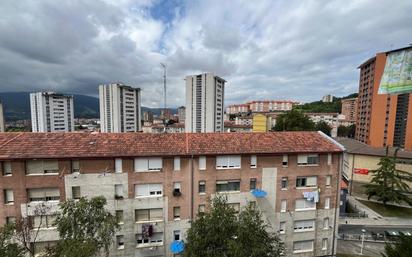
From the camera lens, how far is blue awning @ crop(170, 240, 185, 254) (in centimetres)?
1831

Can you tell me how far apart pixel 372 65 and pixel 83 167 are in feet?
295

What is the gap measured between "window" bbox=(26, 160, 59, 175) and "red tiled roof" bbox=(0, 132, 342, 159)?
79 cm

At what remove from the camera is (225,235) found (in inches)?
545

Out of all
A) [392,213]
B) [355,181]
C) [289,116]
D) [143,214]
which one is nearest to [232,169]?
[143,214]

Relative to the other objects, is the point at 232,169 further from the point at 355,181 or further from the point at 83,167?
the point at 355,181

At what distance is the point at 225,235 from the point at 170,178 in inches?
290

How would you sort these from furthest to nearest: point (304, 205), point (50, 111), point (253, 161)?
point (50, 111) → point (304, 205) → point (253, 161)

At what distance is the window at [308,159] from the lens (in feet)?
68.8

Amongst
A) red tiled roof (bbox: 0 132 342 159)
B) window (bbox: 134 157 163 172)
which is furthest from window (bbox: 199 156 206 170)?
window (bbox: 134 157 163 172)

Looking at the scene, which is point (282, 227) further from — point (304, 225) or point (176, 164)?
point (176, 164)

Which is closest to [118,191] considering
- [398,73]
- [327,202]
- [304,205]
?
[304,205]

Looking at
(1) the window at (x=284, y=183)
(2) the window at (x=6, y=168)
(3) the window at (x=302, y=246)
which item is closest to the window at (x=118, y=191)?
(2) the window at (x=6, y=168)

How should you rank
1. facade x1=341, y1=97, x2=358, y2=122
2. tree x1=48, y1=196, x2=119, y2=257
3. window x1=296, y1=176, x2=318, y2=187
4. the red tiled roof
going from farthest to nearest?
facade x1=341, y1=97, x2=358, y2=122, window x1=296, y1=176, x2=318, y2=187, the red tiled roof, tree x1=48, y1=196, x2=119, y2=257

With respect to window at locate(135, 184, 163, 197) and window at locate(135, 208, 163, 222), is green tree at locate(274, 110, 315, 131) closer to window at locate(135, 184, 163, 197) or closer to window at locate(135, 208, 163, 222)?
window at locate(135, 184, 163, 197)
